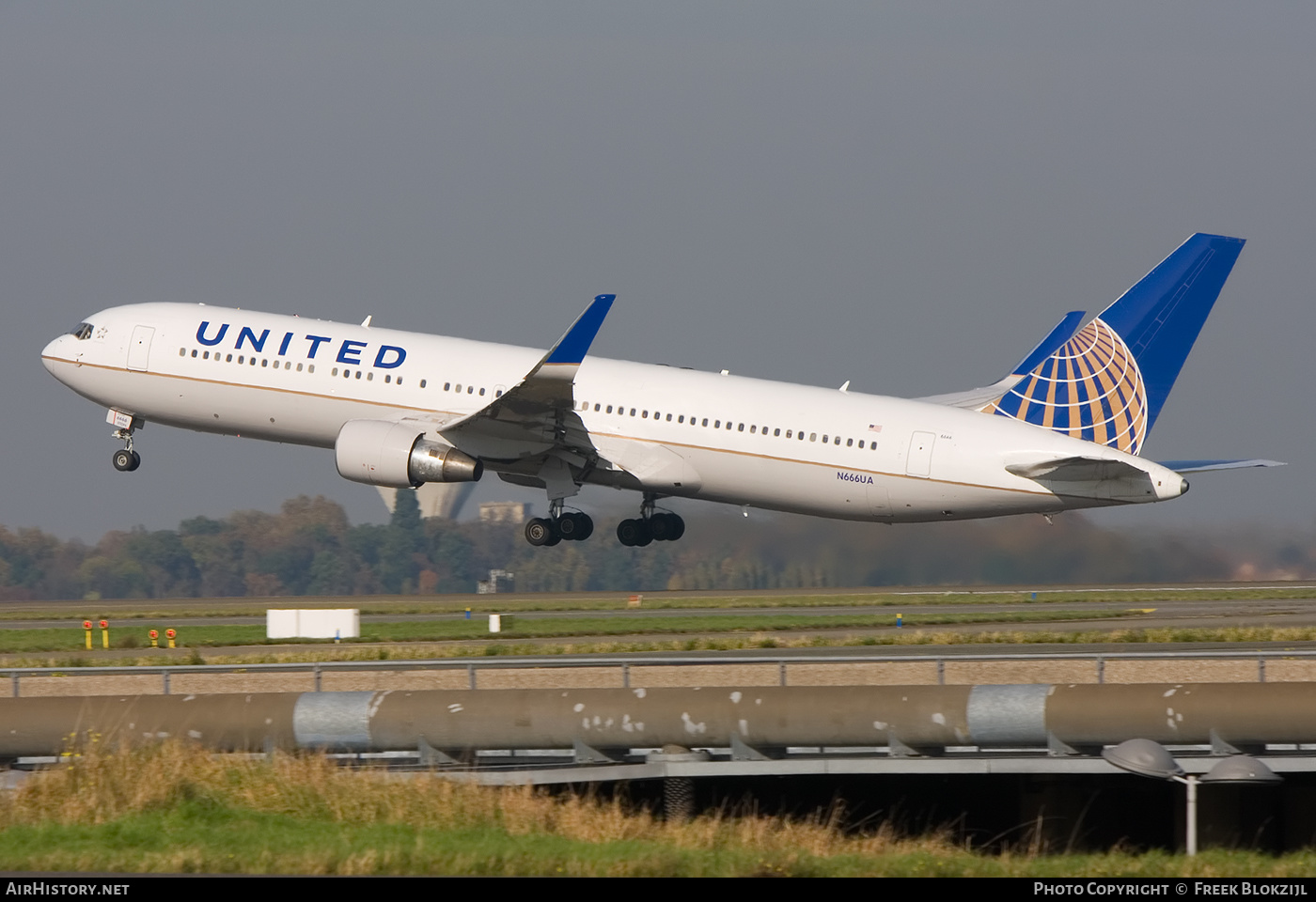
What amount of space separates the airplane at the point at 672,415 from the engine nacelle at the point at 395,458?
0.05 m

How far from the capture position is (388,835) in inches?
717

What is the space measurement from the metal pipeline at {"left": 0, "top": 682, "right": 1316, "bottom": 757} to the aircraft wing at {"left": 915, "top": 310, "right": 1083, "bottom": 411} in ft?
85.1

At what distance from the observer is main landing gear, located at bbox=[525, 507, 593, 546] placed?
158 ft

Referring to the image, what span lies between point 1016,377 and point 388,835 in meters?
34.1

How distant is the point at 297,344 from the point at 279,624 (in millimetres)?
10604

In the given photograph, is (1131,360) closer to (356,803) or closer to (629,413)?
(629,413)

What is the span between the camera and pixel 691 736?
71.9ft

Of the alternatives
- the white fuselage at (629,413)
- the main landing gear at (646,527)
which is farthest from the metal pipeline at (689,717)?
the main landing gear at (646,527)

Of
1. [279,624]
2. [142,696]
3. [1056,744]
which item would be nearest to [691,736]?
[1056,744]

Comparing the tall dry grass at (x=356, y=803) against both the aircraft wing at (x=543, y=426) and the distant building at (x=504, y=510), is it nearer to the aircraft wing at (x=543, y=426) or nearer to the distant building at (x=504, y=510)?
the aircraft wing at (x=543, y=426)

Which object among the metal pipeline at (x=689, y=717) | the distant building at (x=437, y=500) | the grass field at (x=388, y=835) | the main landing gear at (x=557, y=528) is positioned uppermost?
the distant building at (x=437, y=500)

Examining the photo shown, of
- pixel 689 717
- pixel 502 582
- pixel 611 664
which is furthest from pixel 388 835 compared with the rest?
pixel 502 582

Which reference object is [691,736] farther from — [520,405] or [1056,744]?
[520,405]

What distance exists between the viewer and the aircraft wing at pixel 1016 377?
4959 centimetres
